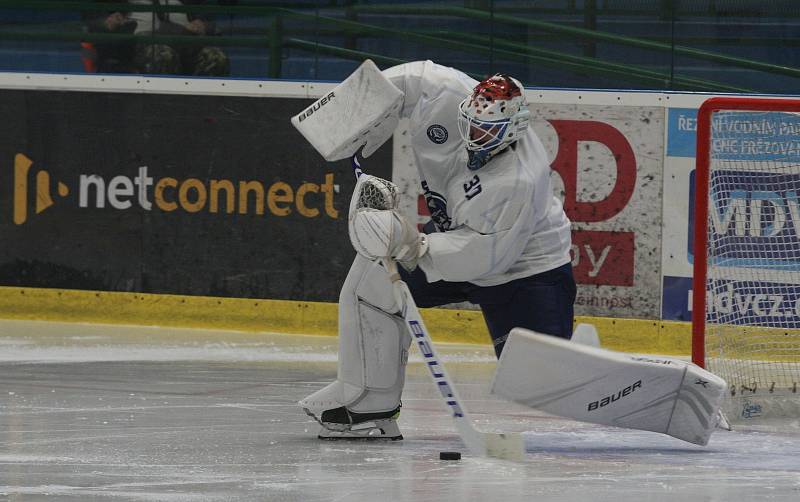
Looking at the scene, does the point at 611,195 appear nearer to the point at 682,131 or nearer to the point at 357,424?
the point at 682,131

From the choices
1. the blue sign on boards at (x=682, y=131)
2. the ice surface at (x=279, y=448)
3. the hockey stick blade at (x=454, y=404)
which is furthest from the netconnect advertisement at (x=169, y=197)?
the hockey stick blade at (x=454, y=404)

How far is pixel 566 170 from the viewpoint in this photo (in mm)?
8602

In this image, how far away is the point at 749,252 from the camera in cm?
702

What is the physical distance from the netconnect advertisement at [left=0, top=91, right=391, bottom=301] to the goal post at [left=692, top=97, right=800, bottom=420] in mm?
2378

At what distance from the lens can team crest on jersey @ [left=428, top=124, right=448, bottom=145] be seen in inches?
218

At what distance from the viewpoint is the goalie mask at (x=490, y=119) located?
5230 mm

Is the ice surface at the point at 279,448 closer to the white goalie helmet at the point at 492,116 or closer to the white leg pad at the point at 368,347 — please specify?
the white leg pad at the point at 368,347

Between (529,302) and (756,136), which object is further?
(756,136)

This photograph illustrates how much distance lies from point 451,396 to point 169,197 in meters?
4.04

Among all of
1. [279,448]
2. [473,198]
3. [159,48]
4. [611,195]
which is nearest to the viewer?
[473,198]

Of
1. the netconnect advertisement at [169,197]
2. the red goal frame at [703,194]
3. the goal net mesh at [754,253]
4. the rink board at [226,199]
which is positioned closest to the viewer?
the red goal frame at [703,194]

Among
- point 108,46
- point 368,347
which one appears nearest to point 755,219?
point 368,347

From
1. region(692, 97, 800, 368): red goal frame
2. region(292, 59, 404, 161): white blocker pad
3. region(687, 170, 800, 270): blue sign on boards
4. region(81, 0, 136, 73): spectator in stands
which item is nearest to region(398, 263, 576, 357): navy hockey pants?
region(292, 59, 404, 161): white blocker pad

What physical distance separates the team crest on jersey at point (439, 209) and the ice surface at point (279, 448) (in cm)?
75
